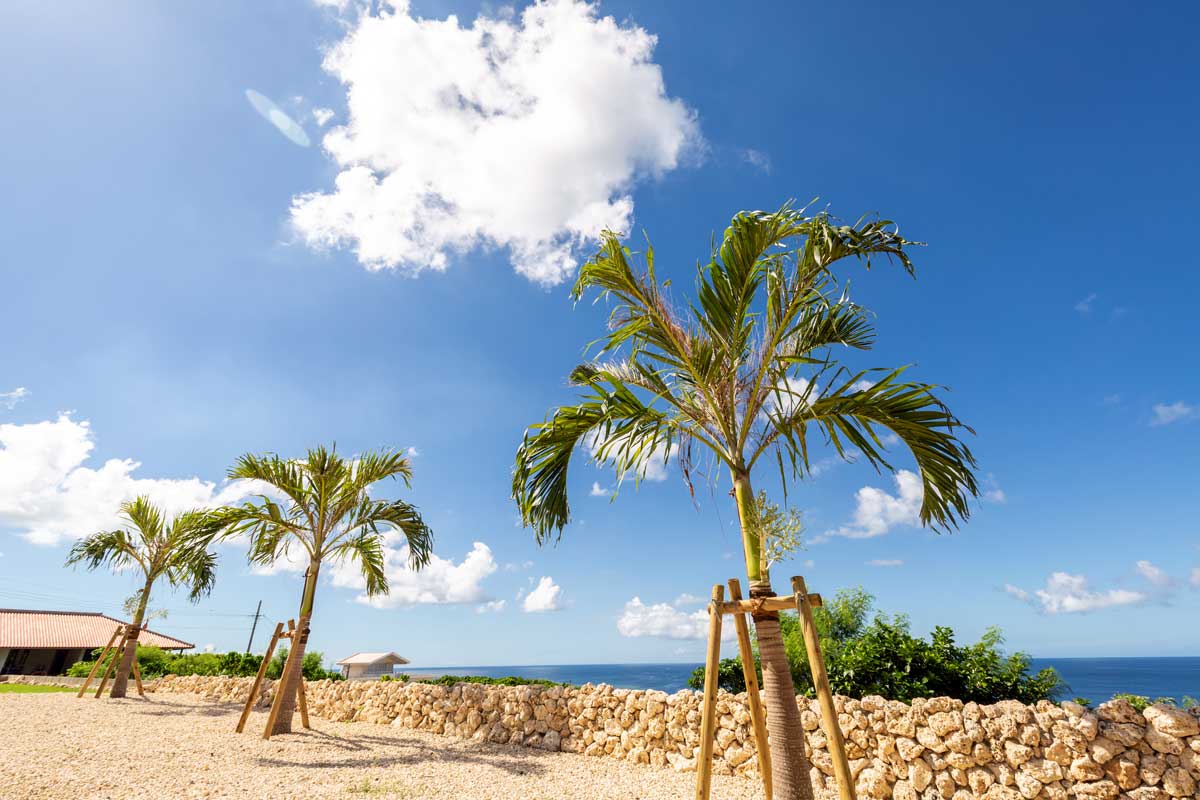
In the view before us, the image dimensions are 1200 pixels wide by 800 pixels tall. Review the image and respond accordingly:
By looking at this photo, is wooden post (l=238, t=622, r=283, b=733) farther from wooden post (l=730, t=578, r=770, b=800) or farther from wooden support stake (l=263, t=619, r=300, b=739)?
wooden post (l=730, t=578, r=770, b=800)

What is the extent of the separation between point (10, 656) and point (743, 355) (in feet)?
127

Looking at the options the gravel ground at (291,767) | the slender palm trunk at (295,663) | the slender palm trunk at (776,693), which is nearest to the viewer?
the slender palm trunk at (776,693)

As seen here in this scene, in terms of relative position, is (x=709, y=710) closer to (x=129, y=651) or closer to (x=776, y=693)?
(x=776, y=693)

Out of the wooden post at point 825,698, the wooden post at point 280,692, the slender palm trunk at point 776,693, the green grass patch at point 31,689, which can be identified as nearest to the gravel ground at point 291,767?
the wooden post at point 280,692

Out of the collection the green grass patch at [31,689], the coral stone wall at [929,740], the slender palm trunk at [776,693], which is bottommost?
the green grass patch at [31,689]

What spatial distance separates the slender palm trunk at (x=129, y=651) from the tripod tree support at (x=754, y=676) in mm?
16962

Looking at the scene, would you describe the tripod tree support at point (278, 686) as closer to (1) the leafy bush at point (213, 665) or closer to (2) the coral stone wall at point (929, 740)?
(2) the coral stone wall at point (929, 740)

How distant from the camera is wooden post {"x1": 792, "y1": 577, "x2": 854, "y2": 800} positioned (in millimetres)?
3566

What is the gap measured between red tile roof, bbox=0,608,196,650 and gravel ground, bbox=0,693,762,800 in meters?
22.2

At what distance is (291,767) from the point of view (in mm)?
7125

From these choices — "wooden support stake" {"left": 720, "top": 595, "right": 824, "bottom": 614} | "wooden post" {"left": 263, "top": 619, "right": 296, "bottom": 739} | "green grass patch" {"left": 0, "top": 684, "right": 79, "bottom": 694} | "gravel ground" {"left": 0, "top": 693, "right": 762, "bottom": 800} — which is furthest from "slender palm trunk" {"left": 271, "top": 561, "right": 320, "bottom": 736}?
"green grass patch" {"left": 0, "top": 684, "right": 79, "bottom": 694}

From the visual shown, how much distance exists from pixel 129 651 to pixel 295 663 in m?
9.37

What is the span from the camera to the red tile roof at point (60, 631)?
2606cm

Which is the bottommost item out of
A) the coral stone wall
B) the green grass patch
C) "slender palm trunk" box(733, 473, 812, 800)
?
the green grass patch
